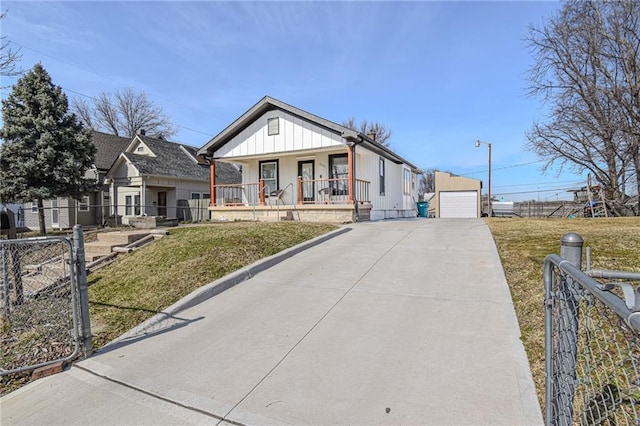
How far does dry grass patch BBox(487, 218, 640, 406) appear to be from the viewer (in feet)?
10.5

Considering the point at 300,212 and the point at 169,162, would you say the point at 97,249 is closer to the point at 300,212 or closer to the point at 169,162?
the point at 300,212

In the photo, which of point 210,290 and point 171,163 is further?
point 171,163

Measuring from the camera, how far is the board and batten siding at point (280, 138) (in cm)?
1304

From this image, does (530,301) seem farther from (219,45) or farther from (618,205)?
(618,205)

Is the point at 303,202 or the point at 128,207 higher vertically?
the point at 303,202

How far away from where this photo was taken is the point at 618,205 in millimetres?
19938

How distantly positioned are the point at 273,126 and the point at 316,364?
12.2m

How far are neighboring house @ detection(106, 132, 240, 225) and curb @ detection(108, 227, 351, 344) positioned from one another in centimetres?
1533

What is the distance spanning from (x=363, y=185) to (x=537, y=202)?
1799 centimetres

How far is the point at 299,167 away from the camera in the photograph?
1498cm

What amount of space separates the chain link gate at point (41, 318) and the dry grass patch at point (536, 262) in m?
4.17

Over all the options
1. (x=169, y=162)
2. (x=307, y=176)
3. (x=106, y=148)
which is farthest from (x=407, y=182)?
(x=106, y=148)

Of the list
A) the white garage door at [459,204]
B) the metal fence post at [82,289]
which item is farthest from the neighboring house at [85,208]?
the white garage door at [459,204]

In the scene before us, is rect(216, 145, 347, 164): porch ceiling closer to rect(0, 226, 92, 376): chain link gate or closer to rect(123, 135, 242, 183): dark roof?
rect(123, 135, 242, 183): dark roof
